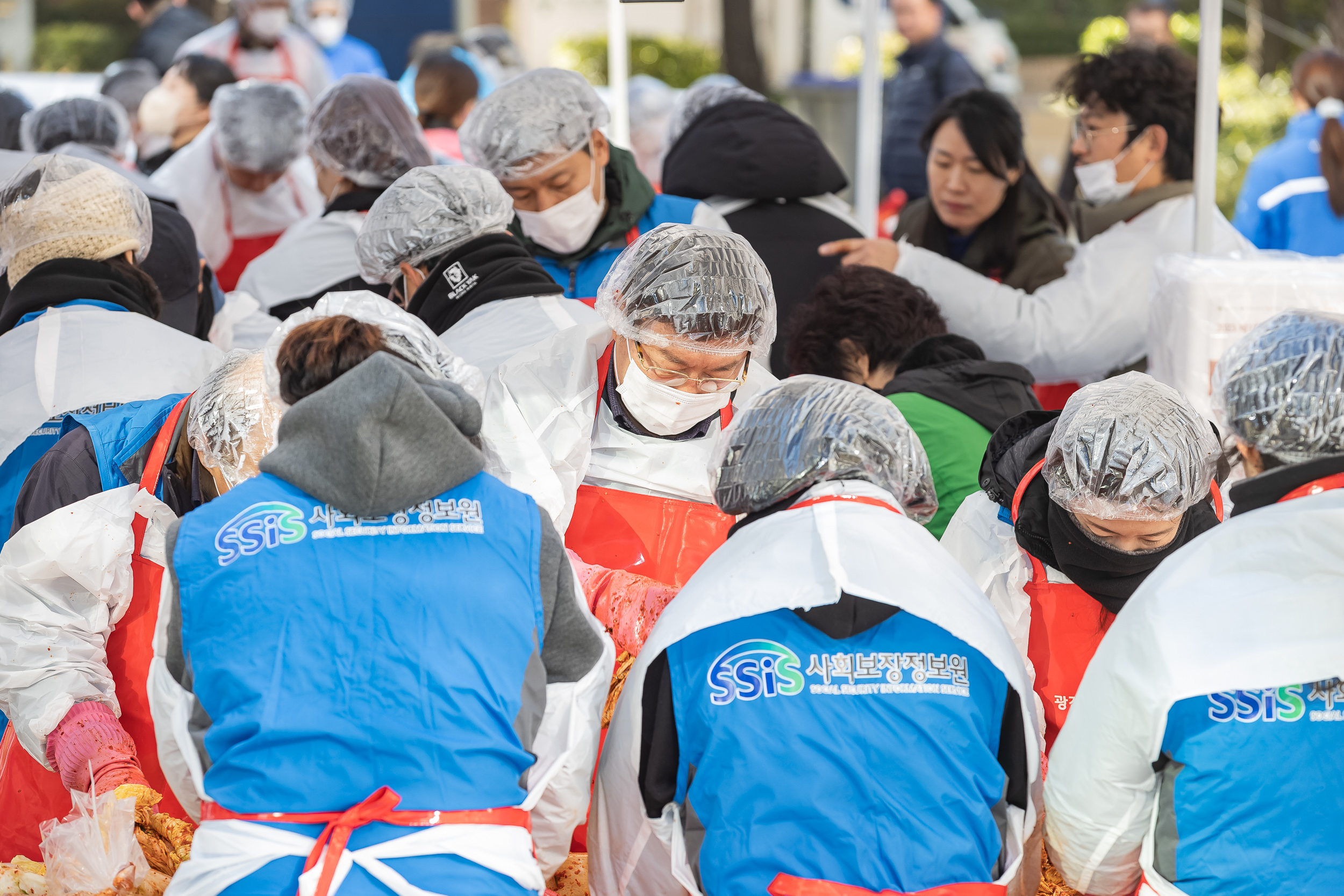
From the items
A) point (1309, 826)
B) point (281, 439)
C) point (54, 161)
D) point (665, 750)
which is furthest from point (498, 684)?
point (54, 161)

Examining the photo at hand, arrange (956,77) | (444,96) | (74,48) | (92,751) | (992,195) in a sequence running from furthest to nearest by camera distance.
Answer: (74,48) → (956,77) → (444,96) → (992,195) → (92,751)

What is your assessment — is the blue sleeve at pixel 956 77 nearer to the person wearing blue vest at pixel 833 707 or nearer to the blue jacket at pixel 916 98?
the blue jacket at pixel 916 98

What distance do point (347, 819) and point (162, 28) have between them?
9.95m

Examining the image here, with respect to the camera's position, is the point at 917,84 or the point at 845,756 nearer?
the point at 845,756

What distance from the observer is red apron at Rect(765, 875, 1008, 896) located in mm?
2090

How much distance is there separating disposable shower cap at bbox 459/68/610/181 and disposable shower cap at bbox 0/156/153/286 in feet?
3.13

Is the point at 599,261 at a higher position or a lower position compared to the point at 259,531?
lower

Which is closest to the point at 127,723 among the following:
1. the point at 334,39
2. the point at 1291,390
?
the point at 1291,390

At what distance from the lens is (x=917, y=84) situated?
8.16 metres

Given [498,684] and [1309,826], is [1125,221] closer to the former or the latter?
[1309,826]

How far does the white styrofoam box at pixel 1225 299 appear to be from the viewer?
12.7 feet

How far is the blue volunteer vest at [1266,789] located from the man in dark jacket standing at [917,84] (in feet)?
20.4

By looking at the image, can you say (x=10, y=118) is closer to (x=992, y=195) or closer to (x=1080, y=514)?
(x=992, y=195)

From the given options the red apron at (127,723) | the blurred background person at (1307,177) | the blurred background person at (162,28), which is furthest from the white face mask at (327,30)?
the red apron at (127,723)
